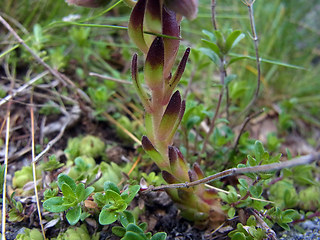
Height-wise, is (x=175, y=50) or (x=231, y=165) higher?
(x=175, y=50)

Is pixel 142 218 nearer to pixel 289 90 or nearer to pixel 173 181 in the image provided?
pixel 173 181

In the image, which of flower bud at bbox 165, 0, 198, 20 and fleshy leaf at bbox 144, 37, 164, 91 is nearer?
flower bud at bbox 165, 0, 198, 20

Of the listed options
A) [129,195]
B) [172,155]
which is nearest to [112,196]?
[129,195]

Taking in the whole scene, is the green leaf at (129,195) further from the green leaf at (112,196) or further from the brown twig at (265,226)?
the brown twig at (265,226)

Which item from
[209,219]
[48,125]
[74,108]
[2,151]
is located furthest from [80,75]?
[209,219]

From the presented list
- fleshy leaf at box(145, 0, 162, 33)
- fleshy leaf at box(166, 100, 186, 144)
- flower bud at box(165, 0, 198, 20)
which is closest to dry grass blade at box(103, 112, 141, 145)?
fleshy leaf at box(166, 100, 186, 144)

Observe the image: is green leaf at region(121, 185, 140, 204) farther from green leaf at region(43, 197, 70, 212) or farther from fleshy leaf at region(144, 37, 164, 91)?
fleshy leaf at region(144, 37, 164, 91)

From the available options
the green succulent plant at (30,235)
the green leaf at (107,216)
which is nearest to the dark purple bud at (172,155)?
the green leaf at (107,216)
